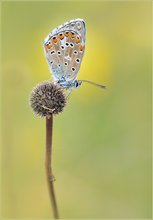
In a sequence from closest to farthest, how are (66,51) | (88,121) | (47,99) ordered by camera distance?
(47,99), (66,51), (88,121)

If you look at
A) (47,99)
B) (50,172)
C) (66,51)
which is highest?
(66,51)

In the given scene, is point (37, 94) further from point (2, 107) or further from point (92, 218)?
point (2, 107)

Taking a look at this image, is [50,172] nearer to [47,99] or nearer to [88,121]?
[47,99]

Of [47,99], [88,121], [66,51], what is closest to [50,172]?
[47,99]

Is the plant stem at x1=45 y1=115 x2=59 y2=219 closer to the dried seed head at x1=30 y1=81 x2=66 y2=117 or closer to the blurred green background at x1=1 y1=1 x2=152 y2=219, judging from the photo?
the dried seed head at x1=30 y1=81 x2=66 y2=117

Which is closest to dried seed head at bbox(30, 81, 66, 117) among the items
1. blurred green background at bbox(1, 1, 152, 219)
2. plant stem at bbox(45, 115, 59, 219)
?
plant stem at bbox(45, 115, 59, 219)

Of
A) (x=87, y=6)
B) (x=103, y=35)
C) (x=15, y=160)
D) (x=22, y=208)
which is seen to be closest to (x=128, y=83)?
(x=103, y=35)

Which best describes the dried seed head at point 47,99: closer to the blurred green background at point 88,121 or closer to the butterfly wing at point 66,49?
the butterfly wing at point 66,49
